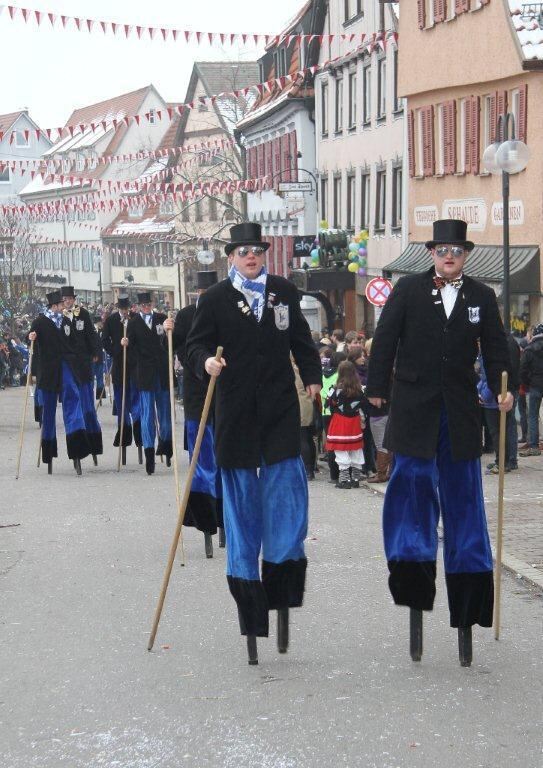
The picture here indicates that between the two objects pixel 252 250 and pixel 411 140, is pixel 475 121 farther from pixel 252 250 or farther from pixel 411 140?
pixel 252 250

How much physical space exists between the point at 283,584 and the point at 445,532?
0.81 meters

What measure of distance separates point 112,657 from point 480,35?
2255 centimetres

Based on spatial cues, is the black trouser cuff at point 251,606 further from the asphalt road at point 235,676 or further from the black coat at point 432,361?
the black coat at point 432,361

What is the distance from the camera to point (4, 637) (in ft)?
24.7

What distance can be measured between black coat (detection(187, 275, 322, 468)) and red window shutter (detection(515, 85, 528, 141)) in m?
19.3

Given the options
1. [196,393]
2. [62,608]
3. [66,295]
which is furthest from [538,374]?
[62,608]

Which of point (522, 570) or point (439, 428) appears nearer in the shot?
point (439, 428)

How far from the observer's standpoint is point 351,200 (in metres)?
41.2

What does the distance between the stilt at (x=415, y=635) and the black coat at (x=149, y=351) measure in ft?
31.1

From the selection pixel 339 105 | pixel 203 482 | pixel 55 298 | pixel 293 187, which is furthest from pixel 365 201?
pixel 203 482

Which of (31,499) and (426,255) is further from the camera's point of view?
(426,255)

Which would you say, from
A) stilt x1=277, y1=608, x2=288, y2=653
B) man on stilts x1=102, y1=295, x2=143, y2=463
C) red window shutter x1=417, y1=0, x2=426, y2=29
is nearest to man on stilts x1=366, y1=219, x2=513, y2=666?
stilt x1=277, y1=608, x2=288, y2=653

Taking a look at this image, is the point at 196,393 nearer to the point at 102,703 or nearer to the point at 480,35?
the point at 102,703

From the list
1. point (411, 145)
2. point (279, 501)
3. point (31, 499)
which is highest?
point (411, 145)
